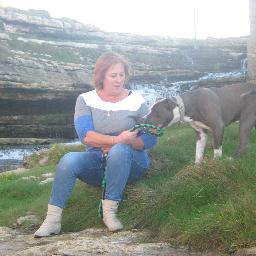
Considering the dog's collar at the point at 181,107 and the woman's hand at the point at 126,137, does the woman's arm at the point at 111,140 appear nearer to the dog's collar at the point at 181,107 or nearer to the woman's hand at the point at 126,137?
the woman's hand at the point at 126,137

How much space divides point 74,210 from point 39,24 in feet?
103

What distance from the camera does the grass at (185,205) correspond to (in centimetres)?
441

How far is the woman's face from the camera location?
597 centimetres

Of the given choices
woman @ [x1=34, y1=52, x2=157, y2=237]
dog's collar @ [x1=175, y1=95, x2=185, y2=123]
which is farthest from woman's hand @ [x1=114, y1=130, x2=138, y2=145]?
dog's collar @ [x1=175, y1=95, x2=185, y2=123]

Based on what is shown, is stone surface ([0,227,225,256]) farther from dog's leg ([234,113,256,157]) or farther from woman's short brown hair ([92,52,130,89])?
dog's leg ([234,113,256,157])

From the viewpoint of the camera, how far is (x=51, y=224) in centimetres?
549

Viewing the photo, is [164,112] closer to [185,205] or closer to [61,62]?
[185,205]

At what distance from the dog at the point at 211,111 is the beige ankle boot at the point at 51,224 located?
84.3 inches

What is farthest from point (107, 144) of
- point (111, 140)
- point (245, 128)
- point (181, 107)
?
point (245, 128)

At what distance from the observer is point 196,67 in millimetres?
29844

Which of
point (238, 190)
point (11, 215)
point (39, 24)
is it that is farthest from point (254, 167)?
point (39, 24)

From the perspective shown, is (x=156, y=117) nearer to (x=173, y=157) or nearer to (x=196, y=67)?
(x=173, y=157)

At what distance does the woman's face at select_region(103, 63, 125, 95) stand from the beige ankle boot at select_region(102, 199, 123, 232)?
138 cm

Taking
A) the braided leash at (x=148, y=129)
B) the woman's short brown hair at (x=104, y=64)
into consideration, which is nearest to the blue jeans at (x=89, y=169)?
the braided leash at (x=148, y=129)
